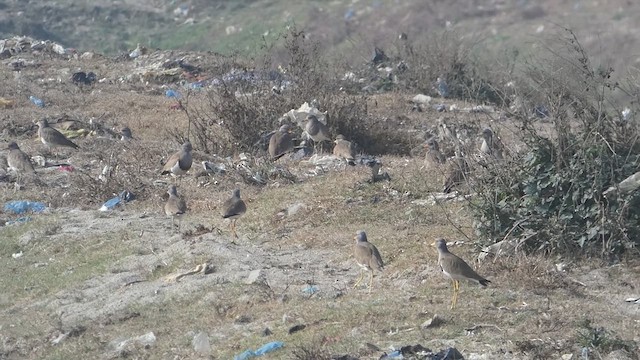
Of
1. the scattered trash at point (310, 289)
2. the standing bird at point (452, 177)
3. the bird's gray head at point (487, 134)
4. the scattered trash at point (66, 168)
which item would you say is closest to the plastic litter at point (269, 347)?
the scattered trash at point (310, 289)

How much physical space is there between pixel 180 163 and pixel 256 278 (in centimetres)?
438

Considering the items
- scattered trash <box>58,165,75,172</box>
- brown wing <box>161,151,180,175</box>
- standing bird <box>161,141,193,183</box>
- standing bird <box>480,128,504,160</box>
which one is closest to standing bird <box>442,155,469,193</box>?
standing bird <box>480,128,504,160</box>

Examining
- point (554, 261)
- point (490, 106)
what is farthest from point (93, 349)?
point (490, 106)

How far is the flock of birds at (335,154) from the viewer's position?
342 inches

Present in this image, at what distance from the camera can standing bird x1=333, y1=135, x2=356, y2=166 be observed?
14.4 metres

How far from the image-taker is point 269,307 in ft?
29.1

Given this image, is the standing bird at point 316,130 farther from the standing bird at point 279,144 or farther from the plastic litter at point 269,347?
the plastic litter at point 269,347

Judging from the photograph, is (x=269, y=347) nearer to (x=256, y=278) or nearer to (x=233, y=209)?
(x=256, y=278)

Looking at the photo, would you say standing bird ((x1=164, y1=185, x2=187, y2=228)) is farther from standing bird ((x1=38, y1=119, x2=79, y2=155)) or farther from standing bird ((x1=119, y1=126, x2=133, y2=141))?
standing bird ((x1=119, y1=126, x2=133, y2=141))

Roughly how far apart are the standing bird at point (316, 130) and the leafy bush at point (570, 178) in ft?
17.4

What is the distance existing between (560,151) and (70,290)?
14.6 ft

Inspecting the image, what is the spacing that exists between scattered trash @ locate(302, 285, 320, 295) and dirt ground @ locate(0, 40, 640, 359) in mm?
25

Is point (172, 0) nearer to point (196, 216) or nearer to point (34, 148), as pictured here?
point (34, 148)

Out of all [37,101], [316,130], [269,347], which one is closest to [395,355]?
[269,347]
